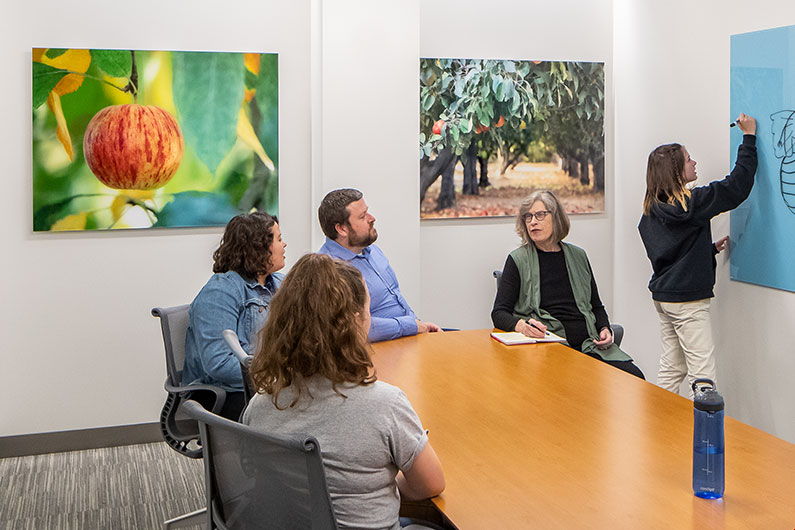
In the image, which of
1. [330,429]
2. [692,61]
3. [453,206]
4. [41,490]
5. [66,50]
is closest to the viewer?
[330,429]

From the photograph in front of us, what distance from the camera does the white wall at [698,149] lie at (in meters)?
4.12

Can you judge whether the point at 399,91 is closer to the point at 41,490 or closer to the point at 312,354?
the point at 41,490

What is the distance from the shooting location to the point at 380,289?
13.1 feet

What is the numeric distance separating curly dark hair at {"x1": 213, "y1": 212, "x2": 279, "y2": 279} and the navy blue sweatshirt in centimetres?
207

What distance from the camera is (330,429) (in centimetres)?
180

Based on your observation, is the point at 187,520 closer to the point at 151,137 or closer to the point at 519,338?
the point at 519,338

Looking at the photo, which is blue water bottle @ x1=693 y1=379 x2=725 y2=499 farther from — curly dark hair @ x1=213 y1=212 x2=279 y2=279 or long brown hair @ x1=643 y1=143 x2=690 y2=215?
long brown hair @ x1=643 y1=143 x2=690 y2=215

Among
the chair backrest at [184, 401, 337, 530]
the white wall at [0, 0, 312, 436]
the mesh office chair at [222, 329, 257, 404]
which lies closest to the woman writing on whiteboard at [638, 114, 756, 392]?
the white wall at [0, 0, 312, 436]

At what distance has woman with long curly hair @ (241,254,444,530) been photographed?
70.7 inches

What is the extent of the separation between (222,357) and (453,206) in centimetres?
227

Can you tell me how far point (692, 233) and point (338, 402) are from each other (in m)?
2.95

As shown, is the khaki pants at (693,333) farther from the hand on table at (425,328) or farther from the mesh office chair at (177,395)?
the mesh office chair at (177,395)

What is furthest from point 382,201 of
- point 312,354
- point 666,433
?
point 312,354

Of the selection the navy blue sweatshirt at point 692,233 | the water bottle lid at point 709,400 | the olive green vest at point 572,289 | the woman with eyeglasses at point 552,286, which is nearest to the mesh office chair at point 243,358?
the water bottle lid at point 709,400
